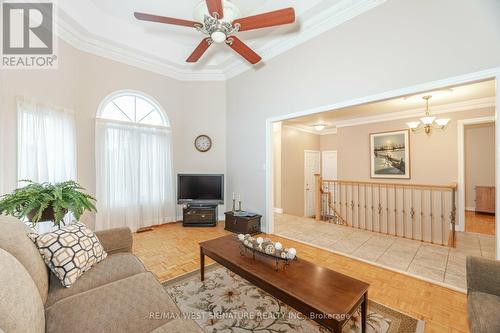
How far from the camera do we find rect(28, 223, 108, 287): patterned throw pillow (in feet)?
4.76

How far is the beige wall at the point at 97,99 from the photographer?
250 cm

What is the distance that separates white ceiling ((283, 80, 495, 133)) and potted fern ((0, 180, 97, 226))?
327 centimetres

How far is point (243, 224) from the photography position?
12.5ft

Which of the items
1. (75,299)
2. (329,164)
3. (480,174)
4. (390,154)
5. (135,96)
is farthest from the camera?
(329,164)

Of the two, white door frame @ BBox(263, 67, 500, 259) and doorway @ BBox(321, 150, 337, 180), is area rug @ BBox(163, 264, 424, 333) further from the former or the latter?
doorway @ BBox(321, 150, 337, 180)

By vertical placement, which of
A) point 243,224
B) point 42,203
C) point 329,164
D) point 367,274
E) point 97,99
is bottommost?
point 367,274

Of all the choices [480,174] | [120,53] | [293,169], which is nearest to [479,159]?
[480,174]

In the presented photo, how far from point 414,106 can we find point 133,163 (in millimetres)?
6169

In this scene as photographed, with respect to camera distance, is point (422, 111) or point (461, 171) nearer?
point (461, 171)

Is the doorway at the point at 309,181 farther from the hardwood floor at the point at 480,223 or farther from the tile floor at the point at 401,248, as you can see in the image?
the hardwood floor at the point at 480,223

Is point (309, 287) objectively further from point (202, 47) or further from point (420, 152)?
point (420, 152)

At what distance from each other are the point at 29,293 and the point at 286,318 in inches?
65.2

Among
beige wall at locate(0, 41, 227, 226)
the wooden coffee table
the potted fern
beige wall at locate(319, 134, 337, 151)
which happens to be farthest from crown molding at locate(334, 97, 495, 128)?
the potted fern

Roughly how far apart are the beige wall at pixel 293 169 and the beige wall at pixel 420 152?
1262mm
